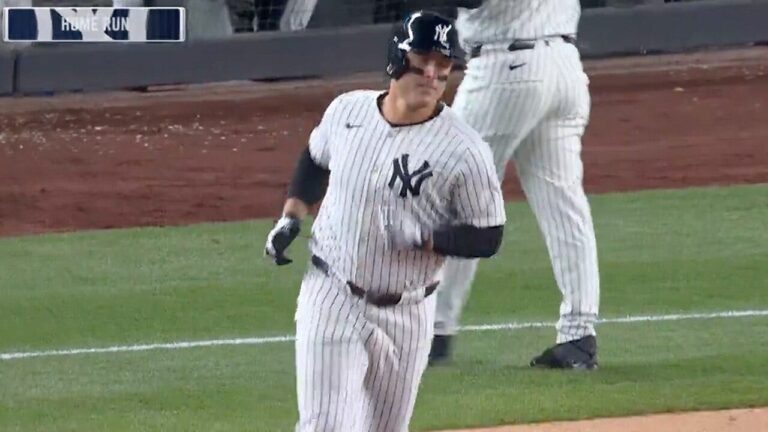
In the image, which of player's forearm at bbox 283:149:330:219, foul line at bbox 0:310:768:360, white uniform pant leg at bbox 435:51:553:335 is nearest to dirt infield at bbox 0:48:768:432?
foul line at bbox 0:310:768:360

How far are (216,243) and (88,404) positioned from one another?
136 inches

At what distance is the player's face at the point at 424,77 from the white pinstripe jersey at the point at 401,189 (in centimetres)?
10

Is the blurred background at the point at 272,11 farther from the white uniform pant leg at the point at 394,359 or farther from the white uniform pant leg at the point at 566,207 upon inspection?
the white uniform pant leg at the point at 394,359

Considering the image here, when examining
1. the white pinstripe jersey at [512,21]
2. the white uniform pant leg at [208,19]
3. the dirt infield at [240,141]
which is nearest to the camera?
the white pinstripe jersey at [512,21]

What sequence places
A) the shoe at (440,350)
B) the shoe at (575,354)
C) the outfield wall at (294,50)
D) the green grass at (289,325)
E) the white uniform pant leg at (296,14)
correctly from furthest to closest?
1. the white uniform pant leg at (296,14)
2. the outfield wall at (294,50)
3. the shoe at (440,350)
4. the shoe at (575,354)
5. the green grass at (289,325)

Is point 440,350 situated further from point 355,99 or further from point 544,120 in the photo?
point 355,99

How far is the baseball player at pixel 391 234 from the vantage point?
4324 millimetres

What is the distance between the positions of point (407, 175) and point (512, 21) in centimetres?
201

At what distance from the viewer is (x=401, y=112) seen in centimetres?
440

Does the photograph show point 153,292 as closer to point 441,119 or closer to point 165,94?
point 441,119

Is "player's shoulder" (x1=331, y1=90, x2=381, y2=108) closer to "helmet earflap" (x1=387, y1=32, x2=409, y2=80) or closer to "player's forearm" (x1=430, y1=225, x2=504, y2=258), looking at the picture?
"helmet earflap" (x1=387, y1=32, x2=409, y2=80)

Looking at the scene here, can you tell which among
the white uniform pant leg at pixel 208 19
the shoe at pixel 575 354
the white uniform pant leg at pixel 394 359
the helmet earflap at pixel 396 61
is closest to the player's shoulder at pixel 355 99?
the helmet earflap at pixel 396 61

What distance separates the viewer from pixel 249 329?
24.3 feet
